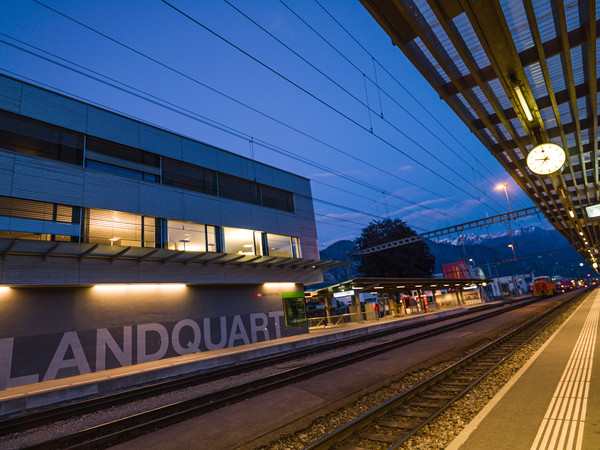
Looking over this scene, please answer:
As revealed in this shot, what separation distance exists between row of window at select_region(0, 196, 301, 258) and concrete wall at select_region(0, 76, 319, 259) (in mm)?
413

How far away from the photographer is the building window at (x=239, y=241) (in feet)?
75.9

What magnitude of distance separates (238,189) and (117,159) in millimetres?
8444

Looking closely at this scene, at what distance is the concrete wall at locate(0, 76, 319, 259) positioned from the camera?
1542 centimetres

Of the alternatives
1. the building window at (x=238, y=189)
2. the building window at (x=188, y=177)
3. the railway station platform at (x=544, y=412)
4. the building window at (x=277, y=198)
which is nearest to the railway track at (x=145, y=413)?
the railway station platform at (x=544, y=412)

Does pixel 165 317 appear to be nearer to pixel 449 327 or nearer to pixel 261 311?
pixel 261 311

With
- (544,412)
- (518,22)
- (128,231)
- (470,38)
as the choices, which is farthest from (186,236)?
(544,412)

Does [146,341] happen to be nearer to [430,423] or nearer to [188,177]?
[188,177]

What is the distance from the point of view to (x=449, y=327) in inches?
853

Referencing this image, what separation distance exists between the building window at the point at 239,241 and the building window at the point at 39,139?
9.75 metres

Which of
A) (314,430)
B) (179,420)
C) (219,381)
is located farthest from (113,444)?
(219,381)

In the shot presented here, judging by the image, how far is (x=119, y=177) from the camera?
1823cm

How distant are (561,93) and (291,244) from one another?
20829mm

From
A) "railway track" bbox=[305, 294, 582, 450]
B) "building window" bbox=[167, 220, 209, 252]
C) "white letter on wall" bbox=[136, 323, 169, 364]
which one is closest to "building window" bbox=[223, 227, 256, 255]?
"building window" bbox=[167, 220, 209, 252]

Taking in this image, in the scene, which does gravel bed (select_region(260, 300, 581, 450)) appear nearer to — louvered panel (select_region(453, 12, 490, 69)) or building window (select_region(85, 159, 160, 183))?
louvered panel (select_region(453, 12, 490, 69))
